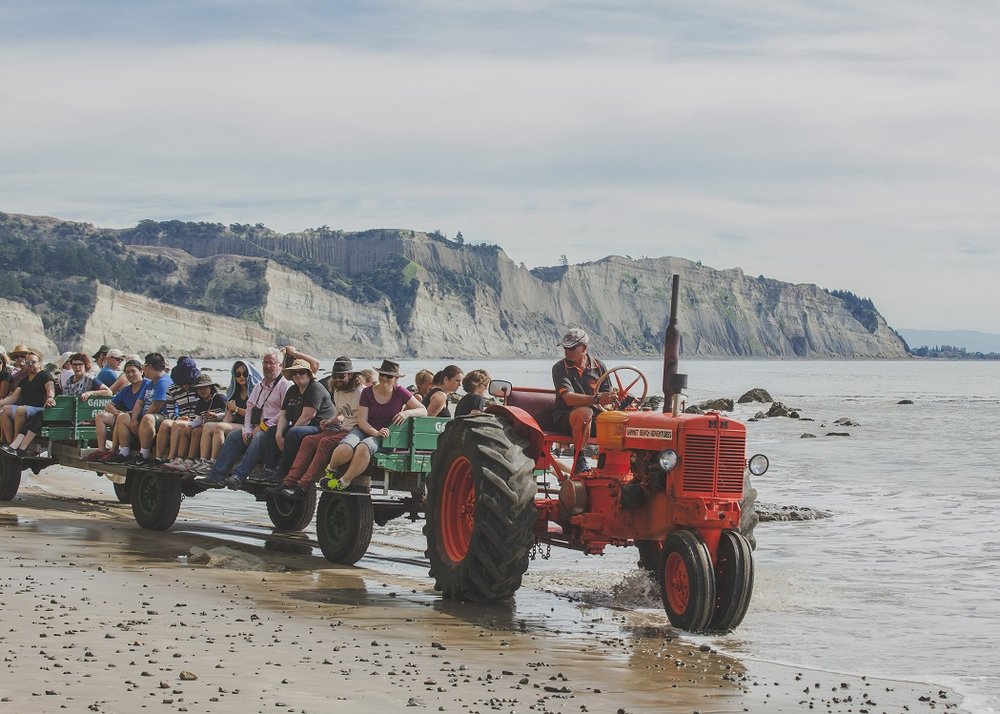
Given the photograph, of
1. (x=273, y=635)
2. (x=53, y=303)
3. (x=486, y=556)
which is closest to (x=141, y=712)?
(x=273, y=635)

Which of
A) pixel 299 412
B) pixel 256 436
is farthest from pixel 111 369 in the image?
pixel 299 412

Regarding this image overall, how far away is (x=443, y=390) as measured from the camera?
43.3ft

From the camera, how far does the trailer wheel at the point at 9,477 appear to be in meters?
16.3

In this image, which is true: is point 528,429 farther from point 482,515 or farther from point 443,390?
point 443,390

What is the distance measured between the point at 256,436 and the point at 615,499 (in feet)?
14.3

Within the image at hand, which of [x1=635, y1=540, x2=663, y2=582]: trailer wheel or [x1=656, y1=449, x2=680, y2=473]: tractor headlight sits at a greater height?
[x1=656, y1=449, x2=680, y2=473]: tractor headlight

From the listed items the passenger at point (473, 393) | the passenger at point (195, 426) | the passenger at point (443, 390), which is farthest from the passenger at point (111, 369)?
the passenger at point (473, 393)

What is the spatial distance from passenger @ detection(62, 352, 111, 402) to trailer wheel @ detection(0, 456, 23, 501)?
1067 mm

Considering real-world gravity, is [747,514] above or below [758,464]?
below

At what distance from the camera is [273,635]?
8.32 metres

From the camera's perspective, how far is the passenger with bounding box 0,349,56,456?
1611 centimetres

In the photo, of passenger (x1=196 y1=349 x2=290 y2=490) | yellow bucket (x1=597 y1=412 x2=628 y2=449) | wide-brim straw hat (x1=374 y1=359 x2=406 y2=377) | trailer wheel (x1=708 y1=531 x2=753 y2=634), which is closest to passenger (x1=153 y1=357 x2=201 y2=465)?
passenger (x1=196 y1=349 x2=290 y2=490)

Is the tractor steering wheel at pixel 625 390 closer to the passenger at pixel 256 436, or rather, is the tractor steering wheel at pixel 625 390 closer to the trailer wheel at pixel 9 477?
the passenger at pixel 256 436

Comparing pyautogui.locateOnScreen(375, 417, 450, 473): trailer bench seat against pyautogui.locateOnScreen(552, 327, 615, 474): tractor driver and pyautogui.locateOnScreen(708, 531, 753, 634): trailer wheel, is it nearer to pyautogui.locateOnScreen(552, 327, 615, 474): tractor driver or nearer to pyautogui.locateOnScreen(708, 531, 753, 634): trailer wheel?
pyautogui.locateOnScreen(552, 327, 615, 474): tractor driver
